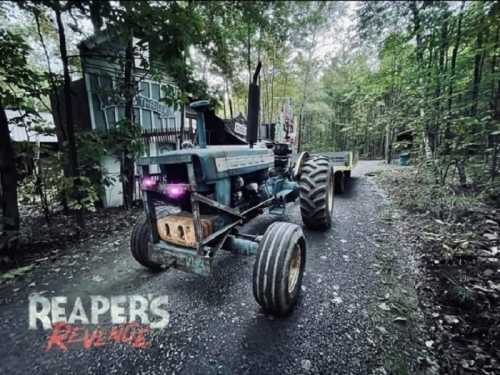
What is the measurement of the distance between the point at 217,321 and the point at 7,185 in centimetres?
313

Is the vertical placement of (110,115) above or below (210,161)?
above

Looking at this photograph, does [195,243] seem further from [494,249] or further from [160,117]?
[160,117]

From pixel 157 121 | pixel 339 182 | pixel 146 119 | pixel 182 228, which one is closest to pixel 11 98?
pixel 182 228

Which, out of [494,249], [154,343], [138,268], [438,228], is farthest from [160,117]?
[494,249]

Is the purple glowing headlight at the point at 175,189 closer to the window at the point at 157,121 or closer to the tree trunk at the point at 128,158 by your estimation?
the tree trunk at the point at 128,158

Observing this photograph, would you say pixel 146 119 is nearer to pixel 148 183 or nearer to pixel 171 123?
pixel 171 123

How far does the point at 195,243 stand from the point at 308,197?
6.11 ft

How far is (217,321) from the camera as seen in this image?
1.75 metres

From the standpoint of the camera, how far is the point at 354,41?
1.38 meters

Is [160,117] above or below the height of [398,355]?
above

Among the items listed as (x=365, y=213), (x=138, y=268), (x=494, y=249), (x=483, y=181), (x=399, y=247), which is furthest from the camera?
(x=365, y=213)

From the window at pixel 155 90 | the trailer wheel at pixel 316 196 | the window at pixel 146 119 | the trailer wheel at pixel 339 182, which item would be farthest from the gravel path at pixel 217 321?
the window at pixel 155 90

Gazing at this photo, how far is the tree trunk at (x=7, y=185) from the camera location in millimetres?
2623

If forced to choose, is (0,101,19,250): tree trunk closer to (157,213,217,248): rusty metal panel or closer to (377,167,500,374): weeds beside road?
(157,213,217,248): rusty metal panel
